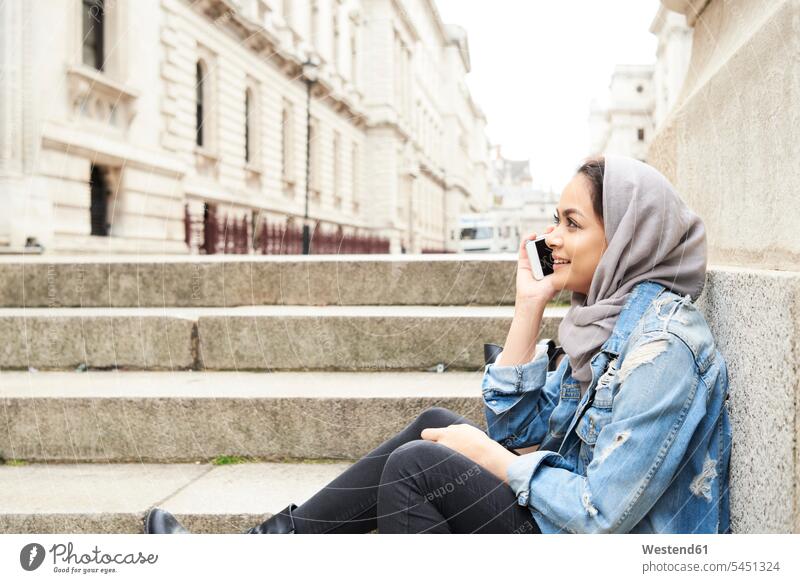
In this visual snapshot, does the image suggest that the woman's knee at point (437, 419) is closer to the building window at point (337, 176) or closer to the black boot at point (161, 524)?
the black boot at point (161, 524)

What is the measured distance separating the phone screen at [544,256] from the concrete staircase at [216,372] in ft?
2.66

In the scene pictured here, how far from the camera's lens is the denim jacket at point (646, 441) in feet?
4.10

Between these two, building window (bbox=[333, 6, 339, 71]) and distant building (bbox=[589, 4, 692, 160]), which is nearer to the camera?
distant building (bbox=[589, 4, 692, 160])

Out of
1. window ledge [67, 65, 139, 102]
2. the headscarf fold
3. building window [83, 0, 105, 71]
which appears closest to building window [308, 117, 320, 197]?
the headscarf fold

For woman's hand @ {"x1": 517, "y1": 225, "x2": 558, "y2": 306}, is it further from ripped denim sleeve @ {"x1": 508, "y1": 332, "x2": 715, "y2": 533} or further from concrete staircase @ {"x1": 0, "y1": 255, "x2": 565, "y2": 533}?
concrete staircase @ {"x1": 0, "y1": 255, "x2": 565, "y2": 533}

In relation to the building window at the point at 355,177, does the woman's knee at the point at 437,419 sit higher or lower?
lower

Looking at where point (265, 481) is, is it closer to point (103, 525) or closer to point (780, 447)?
point (103, 525)

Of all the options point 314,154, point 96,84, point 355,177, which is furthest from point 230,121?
point 96,84

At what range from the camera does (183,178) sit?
34.6 feet

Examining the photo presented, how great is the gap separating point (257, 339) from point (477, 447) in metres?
1.68

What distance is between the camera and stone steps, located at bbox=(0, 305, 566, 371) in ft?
9.61
